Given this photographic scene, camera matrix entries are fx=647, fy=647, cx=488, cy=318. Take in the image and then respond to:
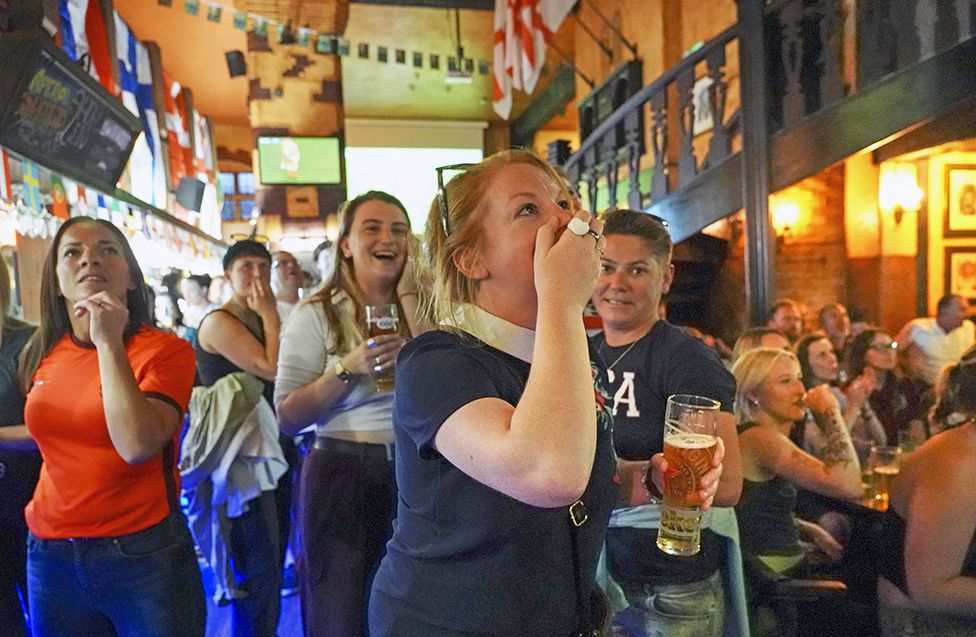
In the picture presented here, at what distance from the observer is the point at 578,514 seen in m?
0.97

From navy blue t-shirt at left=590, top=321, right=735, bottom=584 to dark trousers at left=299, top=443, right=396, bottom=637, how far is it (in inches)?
25.0

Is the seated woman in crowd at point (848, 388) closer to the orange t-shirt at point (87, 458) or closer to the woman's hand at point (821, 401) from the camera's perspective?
the woman's hand at point (821, 401)

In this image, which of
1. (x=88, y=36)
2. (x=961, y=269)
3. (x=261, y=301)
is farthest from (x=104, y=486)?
(x=961, y=269)

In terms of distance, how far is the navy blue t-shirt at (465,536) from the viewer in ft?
2.95

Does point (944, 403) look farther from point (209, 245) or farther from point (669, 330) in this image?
point (209, 245)

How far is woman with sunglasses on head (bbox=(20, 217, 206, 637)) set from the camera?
4.88ft

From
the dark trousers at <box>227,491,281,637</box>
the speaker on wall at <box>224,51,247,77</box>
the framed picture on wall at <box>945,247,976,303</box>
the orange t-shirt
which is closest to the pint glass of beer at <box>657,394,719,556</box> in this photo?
the orange t-shirt

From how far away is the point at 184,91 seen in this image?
9.74 m

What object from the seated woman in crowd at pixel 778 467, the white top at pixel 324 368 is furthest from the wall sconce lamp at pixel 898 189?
the white top at pixel 324 368

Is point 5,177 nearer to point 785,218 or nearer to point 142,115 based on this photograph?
point 142,115

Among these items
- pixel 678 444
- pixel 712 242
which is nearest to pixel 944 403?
pixel 678 444

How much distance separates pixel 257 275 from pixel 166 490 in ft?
4.23

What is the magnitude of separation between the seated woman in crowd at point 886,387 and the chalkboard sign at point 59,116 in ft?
15.0

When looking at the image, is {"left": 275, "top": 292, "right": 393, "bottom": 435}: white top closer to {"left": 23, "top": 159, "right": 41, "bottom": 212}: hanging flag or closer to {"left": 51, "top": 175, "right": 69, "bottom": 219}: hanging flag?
{"left": 23, "top": 159, "right": 41, "bottom": 212}: hanging flag
